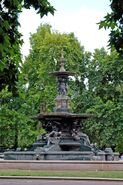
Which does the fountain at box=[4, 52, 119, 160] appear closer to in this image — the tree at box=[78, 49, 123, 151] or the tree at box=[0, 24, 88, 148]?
the tree at box=[78, 49, 123, 151]

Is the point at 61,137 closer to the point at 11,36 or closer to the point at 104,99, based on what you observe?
the point at 104,99

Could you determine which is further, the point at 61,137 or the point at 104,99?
the point at 104,99

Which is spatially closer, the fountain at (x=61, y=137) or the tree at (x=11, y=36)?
the tree at (x=11, y=36)

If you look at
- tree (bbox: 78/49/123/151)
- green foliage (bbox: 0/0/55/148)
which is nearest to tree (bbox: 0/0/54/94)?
green foliage (bbox: 0/0/55/148)

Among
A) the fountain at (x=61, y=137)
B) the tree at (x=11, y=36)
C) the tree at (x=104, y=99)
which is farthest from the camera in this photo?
the tree at (x=104, y=99)

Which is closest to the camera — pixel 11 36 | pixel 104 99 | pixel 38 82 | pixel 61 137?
pixel 11 36

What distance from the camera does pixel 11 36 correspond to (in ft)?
31.7

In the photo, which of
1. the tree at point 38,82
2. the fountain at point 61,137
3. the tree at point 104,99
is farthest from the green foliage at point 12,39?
the tree at point 38,82

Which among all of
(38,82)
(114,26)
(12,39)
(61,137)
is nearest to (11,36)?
(12,39)

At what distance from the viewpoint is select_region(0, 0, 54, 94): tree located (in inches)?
355

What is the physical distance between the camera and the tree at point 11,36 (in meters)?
9.01

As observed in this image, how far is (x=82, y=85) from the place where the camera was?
58.9m

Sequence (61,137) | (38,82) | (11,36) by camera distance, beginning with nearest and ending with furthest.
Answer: (11,36) → (61,137) → (38,82)

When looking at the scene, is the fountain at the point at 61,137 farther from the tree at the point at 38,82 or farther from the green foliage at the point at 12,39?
the green foliage at the point at 12,39
